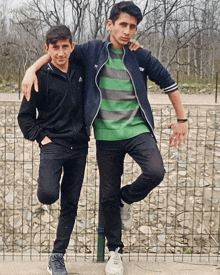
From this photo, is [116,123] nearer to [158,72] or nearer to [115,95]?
[115,95]

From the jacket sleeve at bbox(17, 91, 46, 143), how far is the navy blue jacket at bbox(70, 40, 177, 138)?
0.36 metres

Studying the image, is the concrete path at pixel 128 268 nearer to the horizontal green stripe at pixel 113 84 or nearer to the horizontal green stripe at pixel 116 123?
the horizontal green stripe at pixel 116 123

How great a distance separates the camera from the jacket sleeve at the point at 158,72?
3.43 m

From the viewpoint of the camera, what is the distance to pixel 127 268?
12.3 feet

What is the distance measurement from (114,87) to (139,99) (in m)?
0.20

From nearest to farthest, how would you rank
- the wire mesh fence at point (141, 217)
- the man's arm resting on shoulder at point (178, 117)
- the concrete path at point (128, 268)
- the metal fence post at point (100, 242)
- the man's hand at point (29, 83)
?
1. the man's hand at point (29, 83)
2. the man's arm resting on shoulder at point (178, 117)
3. the concrete path at point (128, 268)
4. the metal fence post at point (100, 242)
5. the wire mesh fence at point (141, 217)

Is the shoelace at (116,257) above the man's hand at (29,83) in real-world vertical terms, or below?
below

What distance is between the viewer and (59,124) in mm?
3340

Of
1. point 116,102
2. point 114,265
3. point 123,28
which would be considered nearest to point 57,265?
point 114,265

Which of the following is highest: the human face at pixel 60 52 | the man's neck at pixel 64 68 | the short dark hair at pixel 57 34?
the short dark hair at pixel 57 34

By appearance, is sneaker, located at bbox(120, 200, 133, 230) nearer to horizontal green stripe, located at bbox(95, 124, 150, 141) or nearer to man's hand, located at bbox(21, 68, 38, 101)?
horizontal green stripe, located at bbox(95, 124, 150, 141)

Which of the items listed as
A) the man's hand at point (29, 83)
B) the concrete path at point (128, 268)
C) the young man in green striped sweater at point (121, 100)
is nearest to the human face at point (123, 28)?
the young man in green striped sweater at point (121, 100)

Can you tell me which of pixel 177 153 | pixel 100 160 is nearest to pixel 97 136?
pixel 100 160

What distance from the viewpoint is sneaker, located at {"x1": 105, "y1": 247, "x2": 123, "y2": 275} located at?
11.7 feet
